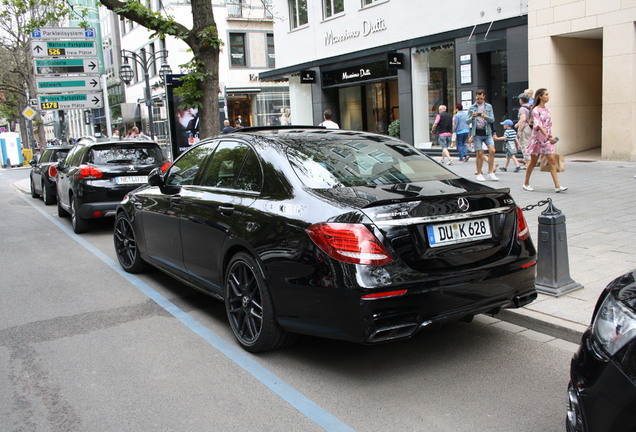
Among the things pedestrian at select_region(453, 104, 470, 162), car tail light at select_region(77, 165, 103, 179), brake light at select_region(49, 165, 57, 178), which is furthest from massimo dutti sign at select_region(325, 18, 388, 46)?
car tail light at select_region(77, 165, 103, 179)

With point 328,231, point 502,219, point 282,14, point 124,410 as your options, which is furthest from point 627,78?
point 282,14

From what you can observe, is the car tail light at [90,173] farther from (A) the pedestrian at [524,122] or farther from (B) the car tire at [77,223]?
(A) the pedestrian at [524,122]

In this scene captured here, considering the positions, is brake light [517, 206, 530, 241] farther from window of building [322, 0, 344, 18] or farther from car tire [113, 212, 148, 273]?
window of building [322, 0, 344, 18]

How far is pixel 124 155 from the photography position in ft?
33.7

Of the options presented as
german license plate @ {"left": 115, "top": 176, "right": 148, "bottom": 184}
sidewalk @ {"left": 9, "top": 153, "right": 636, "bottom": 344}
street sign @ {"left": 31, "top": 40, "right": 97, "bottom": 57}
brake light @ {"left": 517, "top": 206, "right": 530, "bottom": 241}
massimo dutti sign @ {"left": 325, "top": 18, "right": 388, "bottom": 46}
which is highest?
massimo dutti sign @ {"left": 325, "top": 18, "right": 388, "bottom": 46}

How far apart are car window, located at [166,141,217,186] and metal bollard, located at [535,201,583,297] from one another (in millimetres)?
3095

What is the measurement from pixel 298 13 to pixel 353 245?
80.7ft

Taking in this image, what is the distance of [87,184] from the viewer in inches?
387

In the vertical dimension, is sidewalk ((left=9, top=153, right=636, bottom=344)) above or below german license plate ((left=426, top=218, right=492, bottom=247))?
below

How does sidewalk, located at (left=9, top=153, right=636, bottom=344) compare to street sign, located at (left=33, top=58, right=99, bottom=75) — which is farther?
street sign, located at (left=33, top=58, right=99, bottom=75)

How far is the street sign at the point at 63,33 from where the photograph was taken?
19906mm

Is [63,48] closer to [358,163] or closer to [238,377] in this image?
[358,163]

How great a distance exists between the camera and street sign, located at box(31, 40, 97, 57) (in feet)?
65.0

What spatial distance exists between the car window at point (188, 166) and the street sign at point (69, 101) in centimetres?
1630
